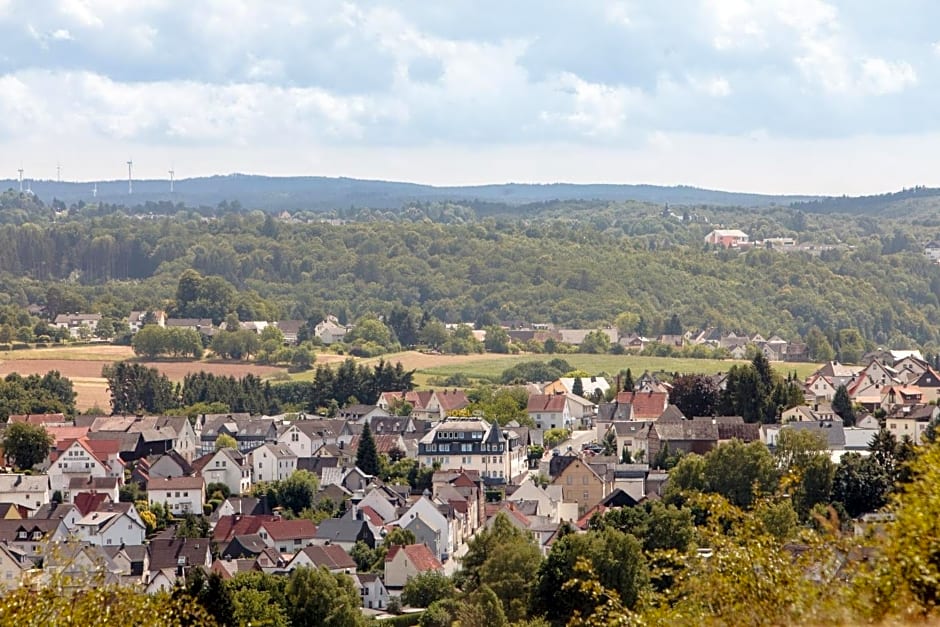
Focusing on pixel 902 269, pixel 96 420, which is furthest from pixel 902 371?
pixel 902 269

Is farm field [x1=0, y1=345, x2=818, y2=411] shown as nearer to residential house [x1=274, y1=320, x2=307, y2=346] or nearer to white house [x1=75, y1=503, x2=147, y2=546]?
residential house [x1=274, y1=320, x2=307, y2=346]

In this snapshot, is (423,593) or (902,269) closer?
(423,593)

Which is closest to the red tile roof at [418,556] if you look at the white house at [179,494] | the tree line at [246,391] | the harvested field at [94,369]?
the white house at [179,494]

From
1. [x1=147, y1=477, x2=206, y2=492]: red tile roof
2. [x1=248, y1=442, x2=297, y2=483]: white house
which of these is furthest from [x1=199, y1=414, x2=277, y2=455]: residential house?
[x1=147, y1=477, x2=206, y2=492]: red tile roof

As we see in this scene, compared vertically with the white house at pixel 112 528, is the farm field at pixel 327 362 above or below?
below

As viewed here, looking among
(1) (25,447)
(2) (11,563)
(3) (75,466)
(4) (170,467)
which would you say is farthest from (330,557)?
(1) (25,447)

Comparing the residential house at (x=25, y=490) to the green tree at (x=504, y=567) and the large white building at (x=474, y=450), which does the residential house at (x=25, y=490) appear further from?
the green tree at (x=504, y=567)

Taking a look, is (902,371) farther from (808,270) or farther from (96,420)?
(808,270)

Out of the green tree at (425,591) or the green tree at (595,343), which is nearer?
the green tree at (425,591)
